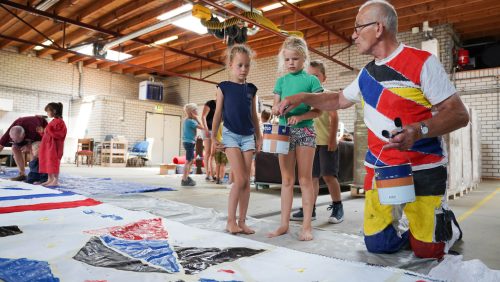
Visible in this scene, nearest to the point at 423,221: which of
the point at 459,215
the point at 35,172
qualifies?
the point at 459,215

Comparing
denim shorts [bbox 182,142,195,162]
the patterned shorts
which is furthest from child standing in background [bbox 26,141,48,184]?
the patterned shorts

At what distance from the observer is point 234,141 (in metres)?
2.30

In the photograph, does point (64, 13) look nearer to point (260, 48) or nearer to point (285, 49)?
point (260, 48)

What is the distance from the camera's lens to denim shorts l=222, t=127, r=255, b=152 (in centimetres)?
230

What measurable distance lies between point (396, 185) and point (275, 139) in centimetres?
75

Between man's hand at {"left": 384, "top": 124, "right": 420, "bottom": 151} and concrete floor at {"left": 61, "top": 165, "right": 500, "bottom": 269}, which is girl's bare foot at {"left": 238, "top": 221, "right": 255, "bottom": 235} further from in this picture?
man's hand at {"left": 384, "top": 124, "right": 420, "bottom": 151}

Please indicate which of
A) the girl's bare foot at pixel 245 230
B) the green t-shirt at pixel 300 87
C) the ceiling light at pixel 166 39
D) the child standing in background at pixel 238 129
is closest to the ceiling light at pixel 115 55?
the ceiling light at pixel 166 39

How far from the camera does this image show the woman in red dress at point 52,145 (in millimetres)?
4477

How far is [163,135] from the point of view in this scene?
14766 mm

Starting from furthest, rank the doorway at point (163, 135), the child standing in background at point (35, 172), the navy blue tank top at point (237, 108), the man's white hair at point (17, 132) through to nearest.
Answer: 1. the doorway at point (163, 135)
2. the man's white hair at point (17, 132)
3. the child standing in background at point (35, 172)
4. the navy blue tank top at point (237, 108)

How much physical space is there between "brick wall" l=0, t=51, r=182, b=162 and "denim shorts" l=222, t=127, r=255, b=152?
11785 millimetres

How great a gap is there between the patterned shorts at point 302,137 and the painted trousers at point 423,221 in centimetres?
49

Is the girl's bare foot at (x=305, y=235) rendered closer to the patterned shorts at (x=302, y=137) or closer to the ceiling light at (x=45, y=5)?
the patterned shorts at (x=302, y=137)

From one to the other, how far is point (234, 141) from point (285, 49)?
700 mm
